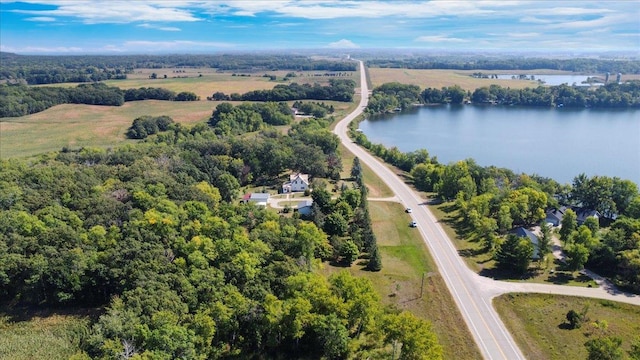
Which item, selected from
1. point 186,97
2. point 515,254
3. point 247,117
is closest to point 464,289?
point 515,254

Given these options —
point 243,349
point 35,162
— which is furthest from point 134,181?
point 243,349

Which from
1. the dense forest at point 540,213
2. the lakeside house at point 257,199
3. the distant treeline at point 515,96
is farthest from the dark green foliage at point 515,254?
the distant treeline at point 515,96

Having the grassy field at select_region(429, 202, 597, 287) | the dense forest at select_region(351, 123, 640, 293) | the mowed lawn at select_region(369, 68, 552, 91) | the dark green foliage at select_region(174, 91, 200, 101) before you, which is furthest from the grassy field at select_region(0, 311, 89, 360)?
the mowed lawn at select_region(369, 68, 552, 91)

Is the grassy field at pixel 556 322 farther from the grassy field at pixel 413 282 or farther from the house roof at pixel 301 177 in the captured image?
the house roof at pixel 301 177

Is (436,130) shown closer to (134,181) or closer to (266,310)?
(134,181)

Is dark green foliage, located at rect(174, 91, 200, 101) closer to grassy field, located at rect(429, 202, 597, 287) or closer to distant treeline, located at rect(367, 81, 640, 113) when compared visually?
distant treeline, located at rect(367, 81, 640, 113)
